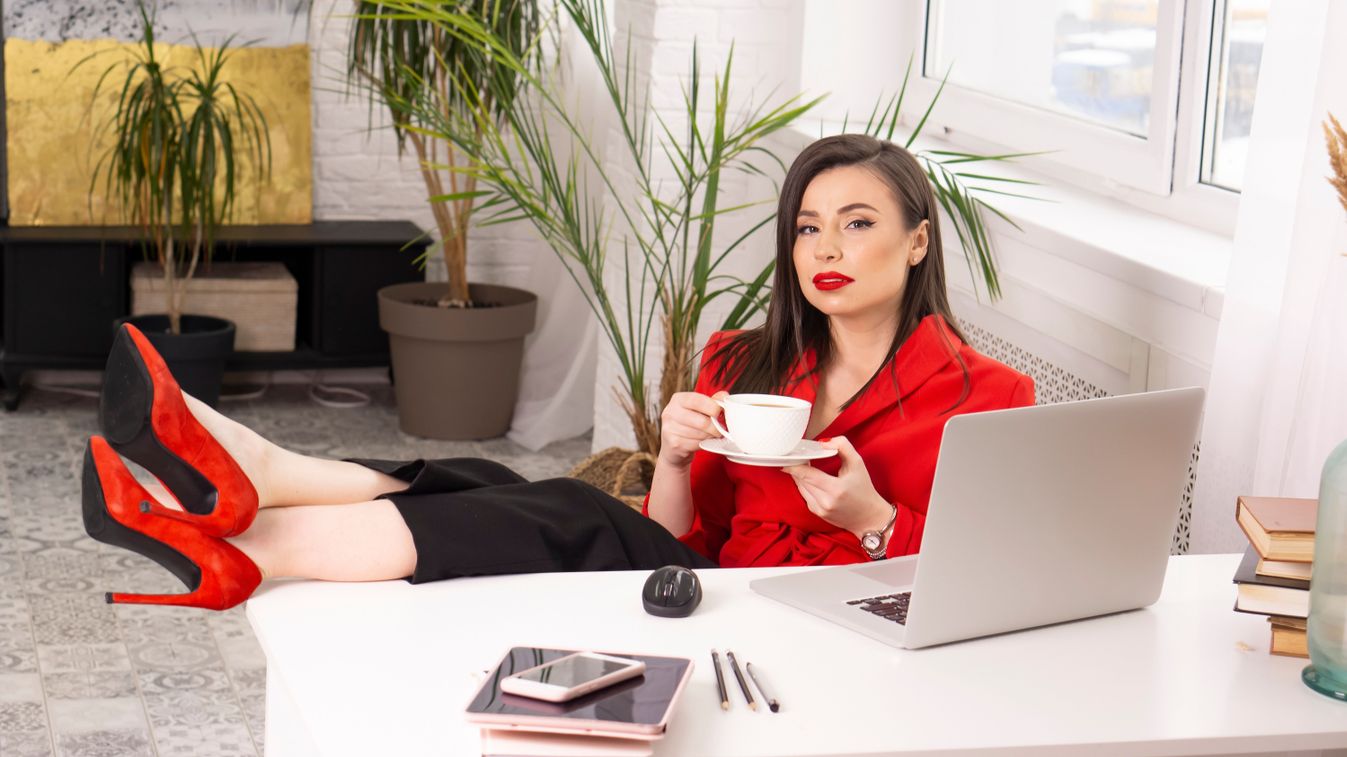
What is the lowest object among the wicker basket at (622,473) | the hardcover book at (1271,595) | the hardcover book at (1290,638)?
the wicker basket at (622,473)

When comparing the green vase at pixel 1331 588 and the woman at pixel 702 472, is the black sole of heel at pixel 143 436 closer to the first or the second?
the woman at pixel 702 472

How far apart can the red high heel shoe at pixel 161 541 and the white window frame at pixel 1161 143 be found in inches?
68.3

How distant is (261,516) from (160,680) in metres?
1.38

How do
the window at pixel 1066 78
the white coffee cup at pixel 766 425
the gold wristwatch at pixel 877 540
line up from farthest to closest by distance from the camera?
the window at pixel 1066 78, the gold wristwatch at pixel 877 540, the white coffee cup at pixel 766 425

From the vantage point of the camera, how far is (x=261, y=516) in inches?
68.6

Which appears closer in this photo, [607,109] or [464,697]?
[464,697]

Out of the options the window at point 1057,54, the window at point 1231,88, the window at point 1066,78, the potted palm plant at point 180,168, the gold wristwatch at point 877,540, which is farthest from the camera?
the potted palm plant at point 180,168

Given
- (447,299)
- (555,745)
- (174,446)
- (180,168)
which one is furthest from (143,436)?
(447,299)

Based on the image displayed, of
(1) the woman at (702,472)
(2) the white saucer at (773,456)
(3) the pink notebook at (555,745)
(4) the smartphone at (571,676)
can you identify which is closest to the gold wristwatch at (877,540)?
(1) the woman at (702,472)

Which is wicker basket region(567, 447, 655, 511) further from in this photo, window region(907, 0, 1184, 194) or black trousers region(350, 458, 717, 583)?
black trousers region(350, 458, 717, 583)

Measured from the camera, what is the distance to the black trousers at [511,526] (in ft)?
5.49

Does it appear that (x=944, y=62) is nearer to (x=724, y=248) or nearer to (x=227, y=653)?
(x=724, y=248)

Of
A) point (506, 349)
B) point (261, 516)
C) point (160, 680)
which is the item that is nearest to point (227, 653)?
point (160, 680)

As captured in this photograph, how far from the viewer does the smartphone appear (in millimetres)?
1235
